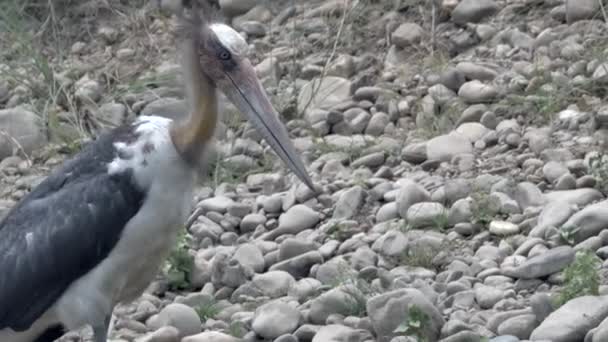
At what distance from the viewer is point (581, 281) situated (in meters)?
6.97

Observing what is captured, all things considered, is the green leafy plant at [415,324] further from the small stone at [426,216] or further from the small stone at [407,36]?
the small stone at [407,36]

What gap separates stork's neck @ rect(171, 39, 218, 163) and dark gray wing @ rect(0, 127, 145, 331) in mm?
240

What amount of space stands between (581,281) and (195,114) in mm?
1779

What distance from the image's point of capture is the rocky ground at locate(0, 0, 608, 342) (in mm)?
7422

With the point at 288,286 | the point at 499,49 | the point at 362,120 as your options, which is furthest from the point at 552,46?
the point at 288,286

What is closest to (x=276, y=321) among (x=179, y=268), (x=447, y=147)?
(x=179, y=268)

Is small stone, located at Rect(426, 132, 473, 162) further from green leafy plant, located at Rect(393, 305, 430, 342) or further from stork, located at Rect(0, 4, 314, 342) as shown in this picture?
green leafy plant, located at Rect(393, 305, 430, 342)

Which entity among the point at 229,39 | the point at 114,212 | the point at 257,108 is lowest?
the point at 114,212

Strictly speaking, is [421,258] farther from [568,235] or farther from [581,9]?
[581,9]

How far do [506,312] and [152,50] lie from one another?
16.4ft

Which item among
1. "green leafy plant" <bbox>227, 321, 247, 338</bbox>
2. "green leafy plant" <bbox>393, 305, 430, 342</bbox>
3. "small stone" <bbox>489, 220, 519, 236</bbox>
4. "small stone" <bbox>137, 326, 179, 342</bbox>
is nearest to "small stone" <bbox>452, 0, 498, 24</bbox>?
"small stone" <bbox>489, 220, 519, 236</bbox>

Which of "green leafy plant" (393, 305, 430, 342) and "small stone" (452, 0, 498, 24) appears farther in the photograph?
"small stone" (452, 0, 498, 24)

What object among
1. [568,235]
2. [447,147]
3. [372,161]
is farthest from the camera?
[372,161]

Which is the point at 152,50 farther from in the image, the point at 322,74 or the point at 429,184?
the point at 429,184
